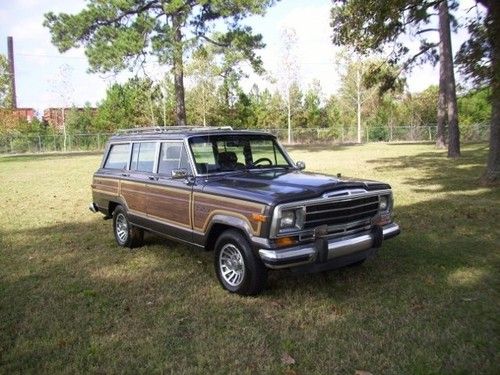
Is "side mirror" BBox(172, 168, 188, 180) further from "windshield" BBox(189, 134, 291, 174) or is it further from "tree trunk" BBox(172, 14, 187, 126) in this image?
"tree trunk" BBox(172, 14, 187, 126)

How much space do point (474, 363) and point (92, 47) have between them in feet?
85.1

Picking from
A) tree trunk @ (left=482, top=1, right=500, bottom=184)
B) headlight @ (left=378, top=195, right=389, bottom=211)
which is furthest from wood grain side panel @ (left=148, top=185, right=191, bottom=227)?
tree trunk @ (left=482, top=1, right=500, bottom=184)

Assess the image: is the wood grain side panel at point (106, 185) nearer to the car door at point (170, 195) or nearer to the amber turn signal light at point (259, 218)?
the car door at point (170, 195)

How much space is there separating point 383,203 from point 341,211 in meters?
0.94

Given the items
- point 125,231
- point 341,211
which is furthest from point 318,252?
point 125,231

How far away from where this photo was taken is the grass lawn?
412 cm

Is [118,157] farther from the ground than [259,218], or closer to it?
farther from the ground

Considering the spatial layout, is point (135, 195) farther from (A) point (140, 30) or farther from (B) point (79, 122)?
(B) point (79, 122)

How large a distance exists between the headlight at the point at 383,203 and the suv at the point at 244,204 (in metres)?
0.01

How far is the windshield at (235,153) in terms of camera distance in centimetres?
639

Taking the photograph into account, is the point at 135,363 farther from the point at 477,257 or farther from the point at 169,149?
the point at 477,257

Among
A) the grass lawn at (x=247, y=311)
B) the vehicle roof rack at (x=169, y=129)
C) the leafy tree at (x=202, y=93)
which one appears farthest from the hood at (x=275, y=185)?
the leafy tree at (x=202, y=93)

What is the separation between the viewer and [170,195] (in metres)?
6.45

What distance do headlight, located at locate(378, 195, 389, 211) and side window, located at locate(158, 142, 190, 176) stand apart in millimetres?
2445
